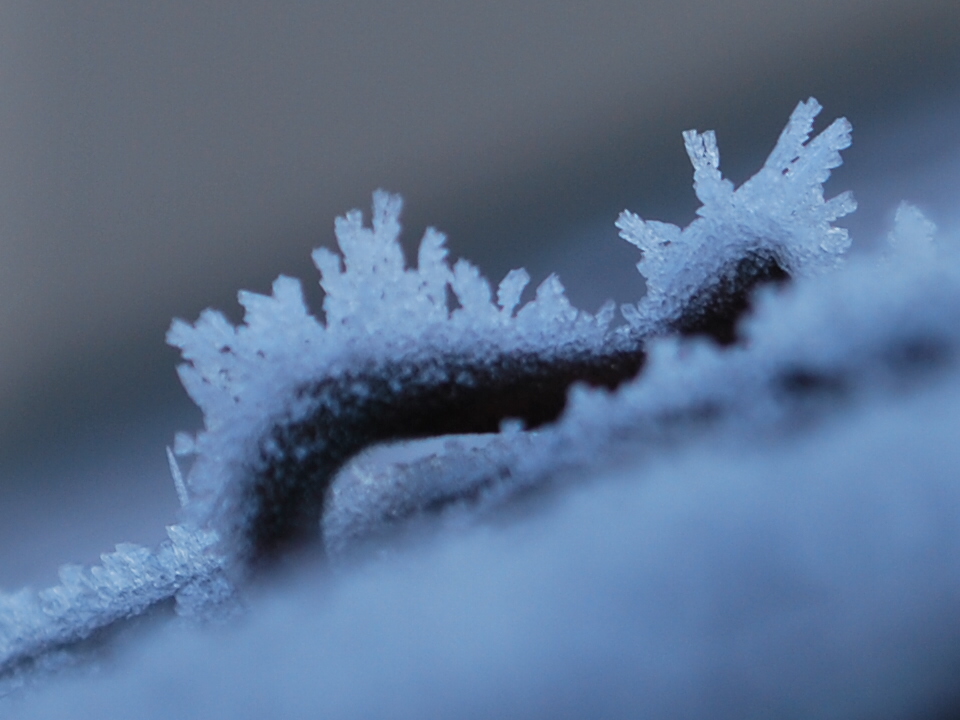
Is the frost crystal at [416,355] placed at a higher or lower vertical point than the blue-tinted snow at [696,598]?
higher

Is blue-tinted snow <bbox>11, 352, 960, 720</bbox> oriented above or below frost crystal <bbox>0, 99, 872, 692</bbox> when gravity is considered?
below

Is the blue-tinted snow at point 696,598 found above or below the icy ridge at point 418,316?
below

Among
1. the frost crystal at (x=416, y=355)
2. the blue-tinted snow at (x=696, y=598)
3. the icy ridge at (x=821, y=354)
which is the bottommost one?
the blue-tinted snow at (x=696, y=598)

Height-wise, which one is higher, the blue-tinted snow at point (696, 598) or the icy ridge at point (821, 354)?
the icy ridge at point (821, 354)

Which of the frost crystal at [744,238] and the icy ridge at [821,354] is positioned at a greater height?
the frost crystal at [744,238]

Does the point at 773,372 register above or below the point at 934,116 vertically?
below

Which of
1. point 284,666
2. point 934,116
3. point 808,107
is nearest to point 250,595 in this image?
point 284,666

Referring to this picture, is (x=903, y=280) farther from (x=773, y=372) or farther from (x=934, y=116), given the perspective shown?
(x=934, y=116)

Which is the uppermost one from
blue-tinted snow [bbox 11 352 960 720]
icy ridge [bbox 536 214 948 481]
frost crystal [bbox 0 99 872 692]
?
frost crystal [bbox 0 99 872 692]
